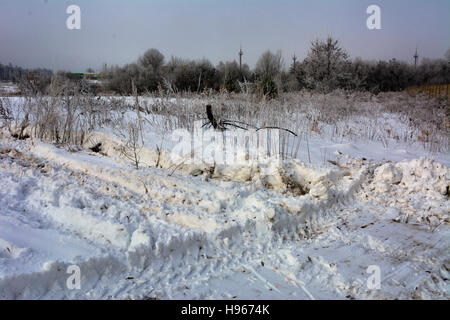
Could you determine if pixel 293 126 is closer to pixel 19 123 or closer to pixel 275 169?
pixel 275 169

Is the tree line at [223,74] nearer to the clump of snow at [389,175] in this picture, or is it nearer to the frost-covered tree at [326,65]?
the frost-covered tree at [326,65]

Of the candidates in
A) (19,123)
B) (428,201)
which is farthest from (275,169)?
(19,123)

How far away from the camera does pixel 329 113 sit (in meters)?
9.77

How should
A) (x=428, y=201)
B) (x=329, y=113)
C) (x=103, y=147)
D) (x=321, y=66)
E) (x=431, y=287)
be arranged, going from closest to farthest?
(x=431, y=287), (x=428, y=201), (x=103, y=147), (x=329, y=113), (x=321, y=66)

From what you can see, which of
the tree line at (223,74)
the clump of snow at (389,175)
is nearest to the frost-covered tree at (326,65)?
the tree line at (223,74)

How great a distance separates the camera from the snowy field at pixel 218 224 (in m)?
2.51

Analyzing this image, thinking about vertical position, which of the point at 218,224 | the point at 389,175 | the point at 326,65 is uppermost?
the point at 326,65

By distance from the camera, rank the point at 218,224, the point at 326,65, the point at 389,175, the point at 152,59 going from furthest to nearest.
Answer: the point at 152,59 → the point at 326,65 → the point at 389,175 → the point at 218,224

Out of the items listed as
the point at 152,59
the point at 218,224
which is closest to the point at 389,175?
the point at 218,224

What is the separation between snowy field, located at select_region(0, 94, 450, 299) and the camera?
251 cm

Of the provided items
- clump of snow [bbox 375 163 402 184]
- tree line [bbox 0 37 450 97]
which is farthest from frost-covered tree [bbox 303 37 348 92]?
clump of snow [bbox 375 163 402 184]

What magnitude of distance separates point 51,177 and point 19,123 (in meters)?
3.41

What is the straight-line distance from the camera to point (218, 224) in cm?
329

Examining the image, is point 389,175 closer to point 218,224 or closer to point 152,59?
point 218,224
